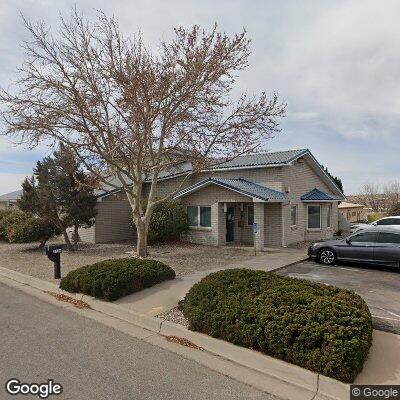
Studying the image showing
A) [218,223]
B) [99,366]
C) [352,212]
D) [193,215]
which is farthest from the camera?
[352,212]

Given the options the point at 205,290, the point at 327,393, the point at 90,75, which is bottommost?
the point at 327,393

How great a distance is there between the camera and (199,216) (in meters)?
18.2

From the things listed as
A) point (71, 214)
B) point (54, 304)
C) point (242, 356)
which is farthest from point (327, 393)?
point (71, 214)

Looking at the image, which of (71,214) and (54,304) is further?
(71,214)

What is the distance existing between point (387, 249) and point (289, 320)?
27.1 ft

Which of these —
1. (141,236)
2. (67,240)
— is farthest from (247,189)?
(67,240)

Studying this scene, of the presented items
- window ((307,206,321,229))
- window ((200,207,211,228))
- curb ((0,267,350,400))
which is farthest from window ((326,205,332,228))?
curb ((0,267,350,400))

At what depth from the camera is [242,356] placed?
5.08 metres

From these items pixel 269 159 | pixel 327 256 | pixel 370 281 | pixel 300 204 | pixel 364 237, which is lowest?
pixel 370 281

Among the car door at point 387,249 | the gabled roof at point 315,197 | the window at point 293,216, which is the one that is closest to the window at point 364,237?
the car door at point 387,249

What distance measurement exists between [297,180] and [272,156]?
196 cm

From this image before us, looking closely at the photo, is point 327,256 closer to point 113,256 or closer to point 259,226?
point 259,226

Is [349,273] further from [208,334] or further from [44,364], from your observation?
[44,364]

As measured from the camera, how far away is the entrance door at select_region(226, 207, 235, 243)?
18.3m
